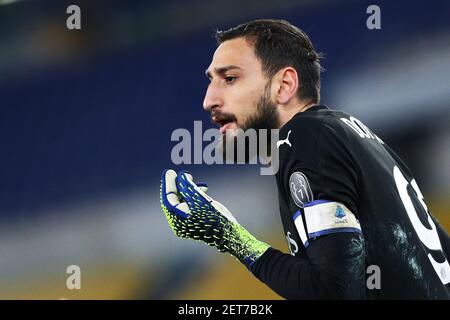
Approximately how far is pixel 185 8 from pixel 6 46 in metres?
1.00

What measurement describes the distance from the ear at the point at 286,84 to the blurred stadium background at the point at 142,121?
42.1 inches

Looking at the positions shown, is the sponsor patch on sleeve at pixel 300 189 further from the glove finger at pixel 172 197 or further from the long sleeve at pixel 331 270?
the glove finger at pixel 172 197

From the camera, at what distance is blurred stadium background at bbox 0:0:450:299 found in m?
2.85

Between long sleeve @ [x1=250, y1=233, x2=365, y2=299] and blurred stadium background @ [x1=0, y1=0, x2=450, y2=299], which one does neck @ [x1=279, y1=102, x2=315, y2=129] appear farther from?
blurred stadium background @ [x1=0, y1=0, x2=450, y2=299]

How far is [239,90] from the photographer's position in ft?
6.20

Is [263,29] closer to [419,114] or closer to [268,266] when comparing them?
[268,266]

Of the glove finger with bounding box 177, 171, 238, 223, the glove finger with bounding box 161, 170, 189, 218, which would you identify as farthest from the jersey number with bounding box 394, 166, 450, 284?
the glove finger with bounding box 161, 170, 189, 218

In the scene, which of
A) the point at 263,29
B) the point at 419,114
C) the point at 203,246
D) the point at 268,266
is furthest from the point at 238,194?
the point at 268,266

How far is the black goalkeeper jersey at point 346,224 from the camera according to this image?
1405 millimetres

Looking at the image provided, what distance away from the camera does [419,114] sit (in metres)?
2.82

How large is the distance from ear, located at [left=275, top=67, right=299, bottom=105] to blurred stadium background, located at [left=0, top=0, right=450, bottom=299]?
1071mm

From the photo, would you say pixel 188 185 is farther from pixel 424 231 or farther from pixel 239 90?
pixel 424 231

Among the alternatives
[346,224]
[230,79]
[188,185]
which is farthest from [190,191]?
[346,224]
